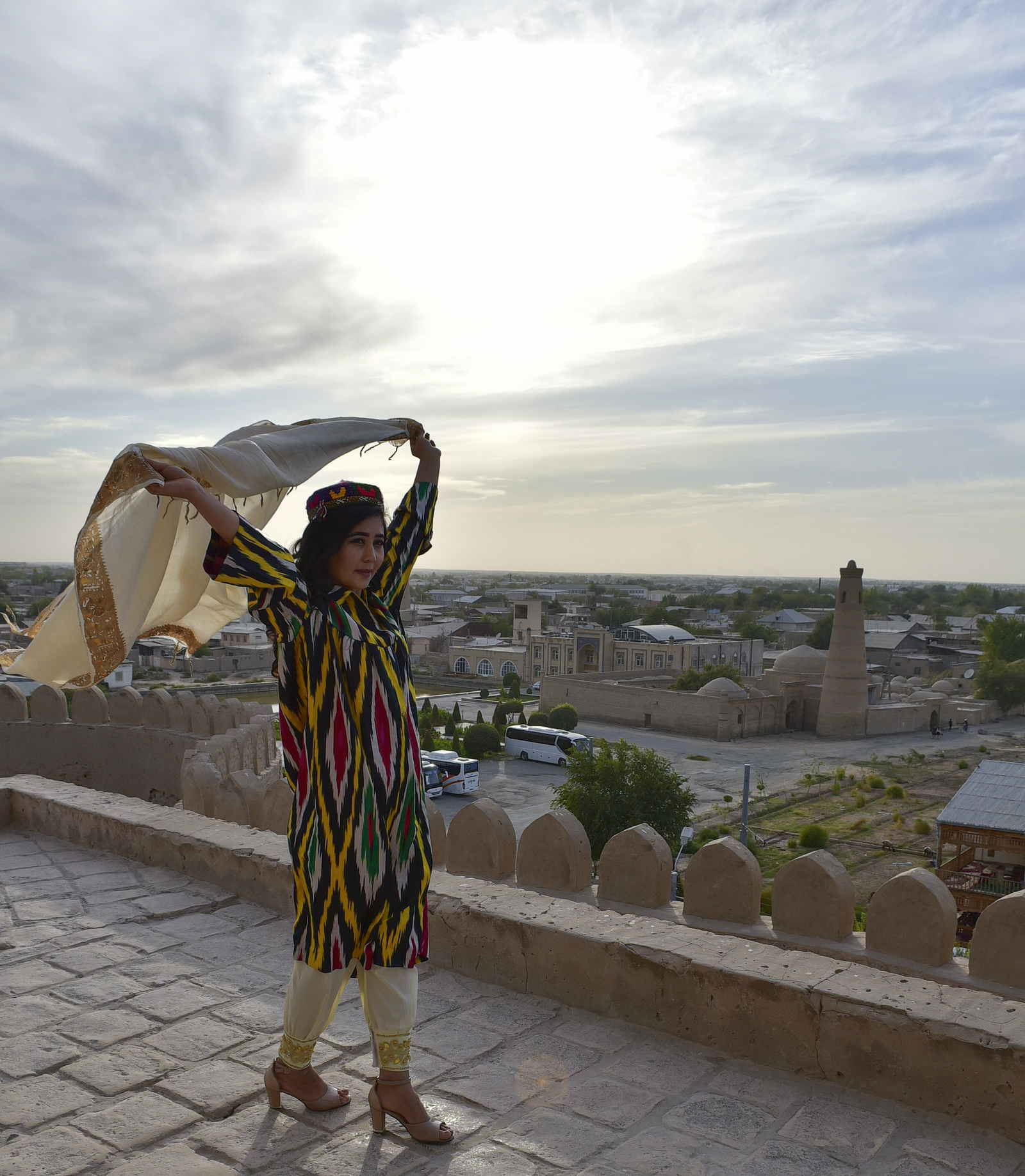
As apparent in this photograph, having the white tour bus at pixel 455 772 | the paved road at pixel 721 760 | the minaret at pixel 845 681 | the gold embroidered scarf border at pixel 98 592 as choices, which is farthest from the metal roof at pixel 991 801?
the minaret at pixel 845 681

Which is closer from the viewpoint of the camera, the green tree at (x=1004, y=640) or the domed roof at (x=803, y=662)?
the domed roof at (x=803, y=662)

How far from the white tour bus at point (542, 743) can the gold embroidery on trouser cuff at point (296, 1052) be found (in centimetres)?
2372

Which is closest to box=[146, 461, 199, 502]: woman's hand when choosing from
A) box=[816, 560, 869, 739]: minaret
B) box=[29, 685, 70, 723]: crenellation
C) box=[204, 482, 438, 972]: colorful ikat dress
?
box=[204, 482, 438, 972]: colorful ikat dress

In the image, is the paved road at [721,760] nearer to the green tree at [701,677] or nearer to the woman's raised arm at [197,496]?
the green tree at [701,677]

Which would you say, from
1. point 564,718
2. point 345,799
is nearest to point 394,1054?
point 345,799

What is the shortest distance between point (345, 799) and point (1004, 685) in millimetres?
41277

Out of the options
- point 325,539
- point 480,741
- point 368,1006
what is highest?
point 325,539

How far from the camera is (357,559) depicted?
207 centimetres

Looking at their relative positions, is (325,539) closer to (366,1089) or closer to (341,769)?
(341,769)

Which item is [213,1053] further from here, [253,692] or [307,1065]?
[253,692]

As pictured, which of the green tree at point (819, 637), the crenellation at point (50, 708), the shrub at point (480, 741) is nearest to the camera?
the crenellation at point (50, 708)

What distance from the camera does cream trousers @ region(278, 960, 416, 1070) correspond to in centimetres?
199

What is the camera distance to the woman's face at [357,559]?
2.07 m

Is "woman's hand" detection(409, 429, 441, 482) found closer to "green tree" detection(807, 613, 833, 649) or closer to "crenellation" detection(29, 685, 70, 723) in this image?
"crenellation" detection(29, 685, 70, 723)
